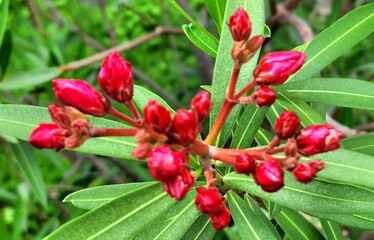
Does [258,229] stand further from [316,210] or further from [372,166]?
[372,166]

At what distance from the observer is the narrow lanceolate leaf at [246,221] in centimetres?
93

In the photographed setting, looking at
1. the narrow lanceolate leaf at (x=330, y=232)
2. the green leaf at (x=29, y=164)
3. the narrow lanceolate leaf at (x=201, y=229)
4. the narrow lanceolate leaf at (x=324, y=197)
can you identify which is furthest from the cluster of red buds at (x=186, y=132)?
the green leaf at (x=29, y=164)

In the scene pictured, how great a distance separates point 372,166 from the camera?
2.53 feet

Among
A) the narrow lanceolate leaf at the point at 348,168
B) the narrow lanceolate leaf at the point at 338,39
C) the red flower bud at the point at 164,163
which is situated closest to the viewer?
the red flower bud at the point at 164,163

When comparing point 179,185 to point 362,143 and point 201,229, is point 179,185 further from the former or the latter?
point 362,143

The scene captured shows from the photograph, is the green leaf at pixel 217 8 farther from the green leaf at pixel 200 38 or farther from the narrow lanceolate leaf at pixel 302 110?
the narrow lanceolate leaf at pixel 302 110

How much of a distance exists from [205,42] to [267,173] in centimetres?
41

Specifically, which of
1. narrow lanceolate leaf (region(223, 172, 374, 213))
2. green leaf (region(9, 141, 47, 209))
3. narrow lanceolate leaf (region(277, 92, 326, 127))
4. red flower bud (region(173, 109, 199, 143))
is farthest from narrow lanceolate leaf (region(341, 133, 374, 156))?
green leaf (region(9, 141, 47, 209))

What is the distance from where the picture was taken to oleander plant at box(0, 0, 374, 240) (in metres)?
0.72

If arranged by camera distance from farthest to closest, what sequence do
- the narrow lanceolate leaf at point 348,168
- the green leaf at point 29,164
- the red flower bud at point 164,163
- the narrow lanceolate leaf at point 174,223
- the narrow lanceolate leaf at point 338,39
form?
the green leaf at point 29,164
the narrow lanceolate leaf at point 338,39
the narrow lanceolate leaf at point 174,223
the narrow lanceolate leaf at point 348,168
the red flower bud at point 164,163

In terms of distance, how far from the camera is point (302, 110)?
100 centimetres

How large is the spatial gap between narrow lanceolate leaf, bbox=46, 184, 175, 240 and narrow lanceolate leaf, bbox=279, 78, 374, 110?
32 centimetres

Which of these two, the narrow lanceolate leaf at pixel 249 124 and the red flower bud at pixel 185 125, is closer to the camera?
the red flower bud at pixel 185 125

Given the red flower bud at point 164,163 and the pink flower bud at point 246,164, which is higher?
the red flower bud at point 164,163
